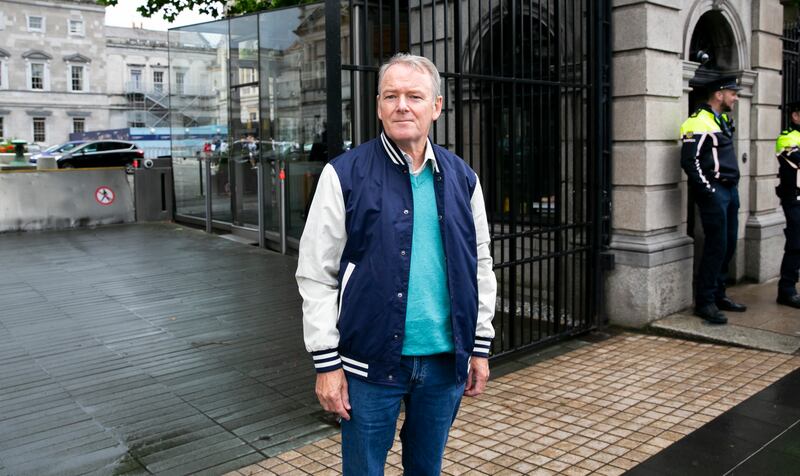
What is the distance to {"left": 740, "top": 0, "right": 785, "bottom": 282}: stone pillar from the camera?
916cm

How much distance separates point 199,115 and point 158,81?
6939 centimetres

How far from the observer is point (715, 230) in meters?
7.33

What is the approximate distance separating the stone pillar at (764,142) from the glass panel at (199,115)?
9036mm

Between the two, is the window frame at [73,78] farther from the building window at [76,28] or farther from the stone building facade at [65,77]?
the building window at [76,28]

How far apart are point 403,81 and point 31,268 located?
9848 millimetres

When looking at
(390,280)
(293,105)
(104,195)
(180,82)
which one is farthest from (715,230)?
(104,195)

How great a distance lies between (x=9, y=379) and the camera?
5.98 meters

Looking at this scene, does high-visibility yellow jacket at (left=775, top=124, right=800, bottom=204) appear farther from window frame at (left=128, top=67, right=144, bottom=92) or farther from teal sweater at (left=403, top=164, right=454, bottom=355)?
window frame at (left=128, top=67, right=144, bottom=92)

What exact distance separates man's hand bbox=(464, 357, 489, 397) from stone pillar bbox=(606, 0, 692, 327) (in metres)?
4.69

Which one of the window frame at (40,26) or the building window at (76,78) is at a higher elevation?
the window frame at (40,26)

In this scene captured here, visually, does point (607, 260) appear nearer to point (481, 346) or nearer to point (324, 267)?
point (481, 346)

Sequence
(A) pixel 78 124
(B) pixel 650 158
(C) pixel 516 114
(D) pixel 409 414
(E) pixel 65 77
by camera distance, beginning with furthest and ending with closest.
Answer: (A) pixel 78 124, (E) pixel 65 77, (B) pixel 650 158, (C) pixel 516 114, (D) pixel 409 414

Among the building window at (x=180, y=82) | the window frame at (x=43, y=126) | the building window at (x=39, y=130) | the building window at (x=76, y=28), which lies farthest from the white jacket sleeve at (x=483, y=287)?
the building window at (x=76, y=28)

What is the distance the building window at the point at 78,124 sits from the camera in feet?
242
